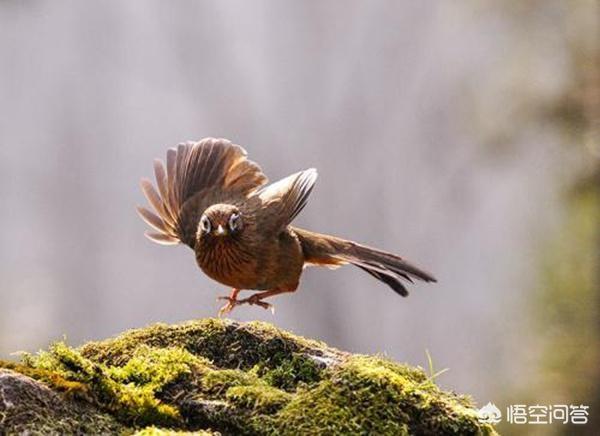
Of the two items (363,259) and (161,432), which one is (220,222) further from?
(161,432)

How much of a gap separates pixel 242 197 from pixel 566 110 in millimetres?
5160

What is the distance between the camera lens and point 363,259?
4699mm

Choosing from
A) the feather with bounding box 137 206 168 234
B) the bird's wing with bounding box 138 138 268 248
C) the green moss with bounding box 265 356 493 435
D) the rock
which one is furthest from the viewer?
the feather with bounding box 137 206 168 234

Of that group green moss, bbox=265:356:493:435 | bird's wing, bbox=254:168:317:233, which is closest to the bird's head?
bird's wing, bbox=254:168:317:233

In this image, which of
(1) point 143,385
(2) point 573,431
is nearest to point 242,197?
(1) point 143,385

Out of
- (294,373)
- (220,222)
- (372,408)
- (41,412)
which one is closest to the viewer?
(41,412)

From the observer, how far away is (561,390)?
314 inches

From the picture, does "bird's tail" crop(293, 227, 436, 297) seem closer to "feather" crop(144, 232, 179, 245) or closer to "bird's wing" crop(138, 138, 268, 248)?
"bird's wing" crop(138, 138, 268, 248)

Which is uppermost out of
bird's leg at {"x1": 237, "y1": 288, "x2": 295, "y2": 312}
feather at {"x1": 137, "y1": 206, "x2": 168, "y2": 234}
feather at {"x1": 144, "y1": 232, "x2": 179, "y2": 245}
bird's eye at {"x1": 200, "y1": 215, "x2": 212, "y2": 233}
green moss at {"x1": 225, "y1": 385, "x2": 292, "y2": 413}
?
feather at {"x1": 137, "y1": 206, "x2": 168, "y2": 234}

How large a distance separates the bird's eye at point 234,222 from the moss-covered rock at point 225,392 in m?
0.90

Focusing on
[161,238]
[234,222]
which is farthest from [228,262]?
[161,238]

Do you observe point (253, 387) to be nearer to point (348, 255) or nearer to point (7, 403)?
point (7, 403)

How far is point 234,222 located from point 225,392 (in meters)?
1.39

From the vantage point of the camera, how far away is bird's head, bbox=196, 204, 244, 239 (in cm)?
435
